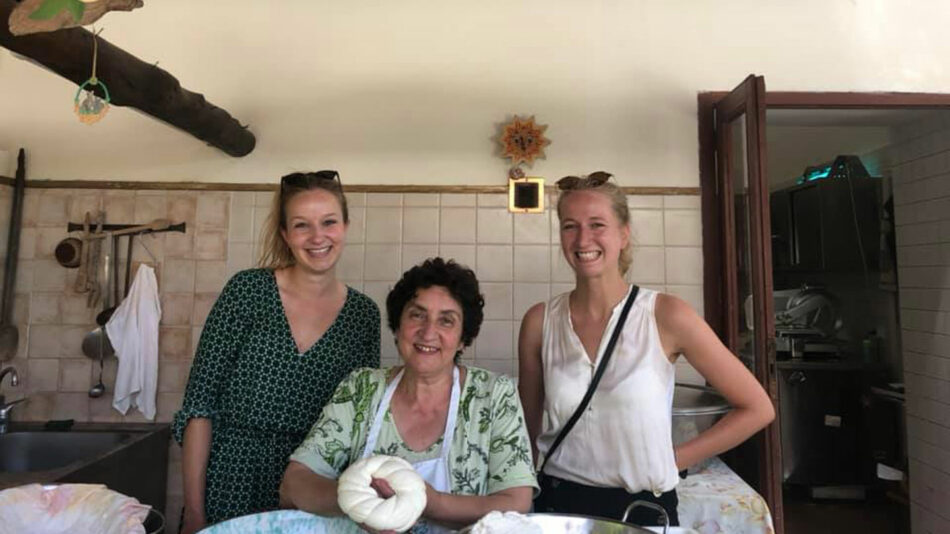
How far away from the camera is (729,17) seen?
2.15 metres

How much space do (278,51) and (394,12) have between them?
48 centimetres

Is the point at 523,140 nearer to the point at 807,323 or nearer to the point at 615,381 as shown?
the point at 615,381

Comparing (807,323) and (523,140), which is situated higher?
(523,140)

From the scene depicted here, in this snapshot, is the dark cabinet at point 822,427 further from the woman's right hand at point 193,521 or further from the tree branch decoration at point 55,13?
the tree branch decoration at point 55,13

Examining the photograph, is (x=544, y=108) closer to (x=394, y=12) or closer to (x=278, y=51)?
(x=394, y=12)

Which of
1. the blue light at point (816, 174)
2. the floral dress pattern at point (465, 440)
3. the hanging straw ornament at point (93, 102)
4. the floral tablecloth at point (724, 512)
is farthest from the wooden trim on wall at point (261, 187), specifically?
the blue light at point (816, 174)

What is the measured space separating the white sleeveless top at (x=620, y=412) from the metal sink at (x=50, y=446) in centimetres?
166

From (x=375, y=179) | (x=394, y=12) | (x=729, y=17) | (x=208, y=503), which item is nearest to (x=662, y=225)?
(x=729, y=17)

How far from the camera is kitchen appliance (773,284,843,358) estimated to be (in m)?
3.27

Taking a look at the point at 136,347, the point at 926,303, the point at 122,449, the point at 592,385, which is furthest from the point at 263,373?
the point at 926,303

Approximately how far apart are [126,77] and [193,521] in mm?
1061

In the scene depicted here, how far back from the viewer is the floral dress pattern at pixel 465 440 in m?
0.96

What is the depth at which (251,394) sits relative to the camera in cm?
116

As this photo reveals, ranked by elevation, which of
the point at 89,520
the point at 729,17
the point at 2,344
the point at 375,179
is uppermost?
the point at 729,17
